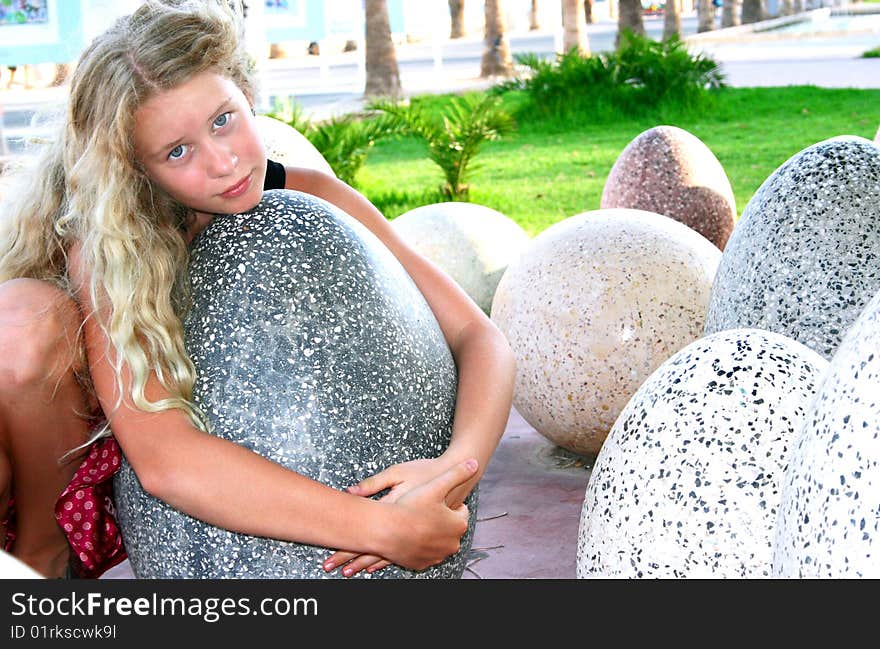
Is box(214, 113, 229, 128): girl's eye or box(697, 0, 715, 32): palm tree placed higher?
box(697, 0, 715, 32): palm tree

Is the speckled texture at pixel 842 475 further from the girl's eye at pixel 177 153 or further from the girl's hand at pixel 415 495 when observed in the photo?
the girl's eye at pixel 177 153

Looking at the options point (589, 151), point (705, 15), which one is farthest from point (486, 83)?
point (705, 15)

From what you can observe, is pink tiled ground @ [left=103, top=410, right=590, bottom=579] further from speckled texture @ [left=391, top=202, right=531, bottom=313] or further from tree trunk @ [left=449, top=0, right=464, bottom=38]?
tree trunk @ [left=449, top=0, right=464, bottom=38]

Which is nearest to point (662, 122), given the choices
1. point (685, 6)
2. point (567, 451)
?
point (567, 451)

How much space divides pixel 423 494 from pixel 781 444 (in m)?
0.84

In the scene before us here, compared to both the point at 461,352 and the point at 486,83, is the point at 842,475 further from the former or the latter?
the point at 486,83

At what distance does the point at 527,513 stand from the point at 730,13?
2899 centimetres

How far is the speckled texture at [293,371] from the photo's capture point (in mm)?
2748

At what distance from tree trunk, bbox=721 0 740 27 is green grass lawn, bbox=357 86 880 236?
1528 centimetres

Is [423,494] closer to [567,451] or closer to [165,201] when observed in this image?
[165,201]

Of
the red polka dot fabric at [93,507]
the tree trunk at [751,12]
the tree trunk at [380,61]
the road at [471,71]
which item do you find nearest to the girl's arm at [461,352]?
the red polka dot fabric at [93,507]

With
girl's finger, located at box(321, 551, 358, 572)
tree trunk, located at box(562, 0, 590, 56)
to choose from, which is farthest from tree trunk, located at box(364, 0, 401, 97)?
girl's finger, located at box(321, 551, 358, 572)

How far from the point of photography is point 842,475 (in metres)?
2.00

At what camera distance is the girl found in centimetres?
272
